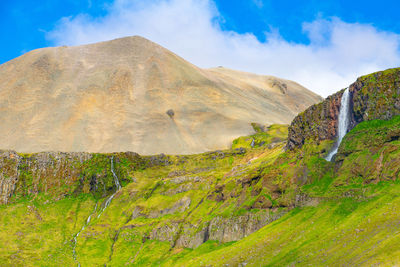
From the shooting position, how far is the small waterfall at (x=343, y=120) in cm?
11203

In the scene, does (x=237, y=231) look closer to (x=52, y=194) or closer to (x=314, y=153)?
(x=314, y=153)

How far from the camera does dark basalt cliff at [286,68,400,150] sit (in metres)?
101

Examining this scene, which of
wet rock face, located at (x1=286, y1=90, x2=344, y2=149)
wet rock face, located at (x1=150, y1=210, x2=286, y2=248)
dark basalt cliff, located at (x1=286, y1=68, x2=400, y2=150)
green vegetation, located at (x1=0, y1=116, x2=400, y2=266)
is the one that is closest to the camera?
green vegetation, located at (x1=0, y1=116, x2=400, y2=266)

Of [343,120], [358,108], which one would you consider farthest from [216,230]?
[358,108]

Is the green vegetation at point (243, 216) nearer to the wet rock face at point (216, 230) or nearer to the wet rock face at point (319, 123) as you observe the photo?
the wet rock face at point (216, 230)

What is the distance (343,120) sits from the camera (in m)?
114

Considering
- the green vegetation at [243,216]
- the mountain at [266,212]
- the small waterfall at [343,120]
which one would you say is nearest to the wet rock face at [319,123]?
the mountain at [266,212]

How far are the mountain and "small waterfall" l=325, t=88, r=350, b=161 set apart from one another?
0.88 metres

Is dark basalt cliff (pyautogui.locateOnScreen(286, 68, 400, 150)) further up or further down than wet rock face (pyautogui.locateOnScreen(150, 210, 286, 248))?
further up

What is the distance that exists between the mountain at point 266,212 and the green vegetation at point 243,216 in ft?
1.07

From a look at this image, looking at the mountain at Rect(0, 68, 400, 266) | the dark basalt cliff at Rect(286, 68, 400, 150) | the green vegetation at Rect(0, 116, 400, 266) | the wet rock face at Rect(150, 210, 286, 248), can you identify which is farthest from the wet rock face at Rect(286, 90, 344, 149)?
the wet rock face at Rect(150, 210, 286, 248)

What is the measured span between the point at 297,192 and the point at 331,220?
71.7ft

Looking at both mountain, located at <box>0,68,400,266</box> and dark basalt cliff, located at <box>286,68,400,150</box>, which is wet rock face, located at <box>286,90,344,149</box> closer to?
dark basalt cliff, located at <box>286,68,400,150</box>

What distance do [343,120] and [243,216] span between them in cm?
3949
